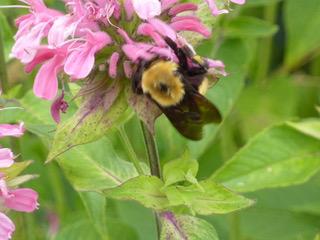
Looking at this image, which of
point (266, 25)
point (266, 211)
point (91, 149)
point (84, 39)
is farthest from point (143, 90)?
point (266, 211)

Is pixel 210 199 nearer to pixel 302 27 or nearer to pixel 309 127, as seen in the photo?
pixel 309 127

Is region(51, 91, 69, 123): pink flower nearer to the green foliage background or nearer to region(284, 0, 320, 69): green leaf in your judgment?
the green foliage background

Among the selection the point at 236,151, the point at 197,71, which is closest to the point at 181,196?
the point at 197,71

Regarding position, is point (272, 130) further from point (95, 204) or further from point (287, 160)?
point (95, 204)

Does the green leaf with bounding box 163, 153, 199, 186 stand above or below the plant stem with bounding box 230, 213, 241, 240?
above

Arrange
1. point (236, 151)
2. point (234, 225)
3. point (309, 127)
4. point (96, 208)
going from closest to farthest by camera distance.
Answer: point (96, 208)
point (309, 127)
point (234, 225)
point (236, 151)

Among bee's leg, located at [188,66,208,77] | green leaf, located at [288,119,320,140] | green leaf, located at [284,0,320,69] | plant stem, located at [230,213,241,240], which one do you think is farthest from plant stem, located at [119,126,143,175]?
green leaf, located at [284,0,320,69]

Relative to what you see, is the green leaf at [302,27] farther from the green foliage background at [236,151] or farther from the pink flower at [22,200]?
the pink flower at [22,200]
